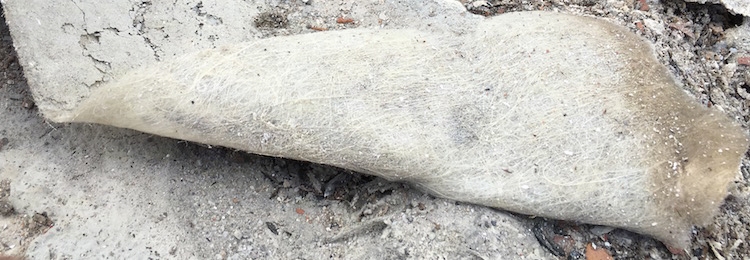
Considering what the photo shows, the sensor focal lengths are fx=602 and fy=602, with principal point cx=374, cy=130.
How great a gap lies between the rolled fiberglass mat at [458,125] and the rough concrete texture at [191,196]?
0.35 ft

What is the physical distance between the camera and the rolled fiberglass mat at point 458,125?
71.2 inches

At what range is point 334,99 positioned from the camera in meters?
1.82

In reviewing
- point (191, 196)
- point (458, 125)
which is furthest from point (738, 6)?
point (191, 196)

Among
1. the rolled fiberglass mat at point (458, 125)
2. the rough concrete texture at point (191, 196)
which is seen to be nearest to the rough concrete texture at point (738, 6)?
the rough concrete texture at point (191, 196)

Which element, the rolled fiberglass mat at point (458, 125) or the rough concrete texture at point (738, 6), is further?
the rough concrete texture at point (738, 6)

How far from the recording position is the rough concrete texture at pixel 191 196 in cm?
Result: 187

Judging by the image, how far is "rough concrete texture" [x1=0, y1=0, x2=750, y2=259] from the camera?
1.87m

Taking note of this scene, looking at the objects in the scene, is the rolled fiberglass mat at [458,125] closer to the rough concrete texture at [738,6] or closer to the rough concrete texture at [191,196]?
the rough concrete texture at [191,196]

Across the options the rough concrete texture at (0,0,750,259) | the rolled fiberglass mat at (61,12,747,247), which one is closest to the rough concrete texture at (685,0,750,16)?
the rough concrete texture at (0,0,750,259)

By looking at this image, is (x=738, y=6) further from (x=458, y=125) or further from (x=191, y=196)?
(x=191, y=196)

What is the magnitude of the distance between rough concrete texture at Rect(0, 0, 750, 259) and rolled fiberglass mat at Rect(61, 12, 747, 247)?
11cm

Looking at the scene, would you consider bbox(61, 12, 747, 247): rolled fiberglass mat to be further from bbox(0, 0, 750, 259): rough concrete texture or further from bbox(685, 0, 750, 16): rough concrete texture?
bbox(685, 0, 750, 16): rough concrete texture

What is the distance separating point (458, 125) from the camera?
1.86 meters

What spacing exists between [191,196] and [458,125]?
915mm
